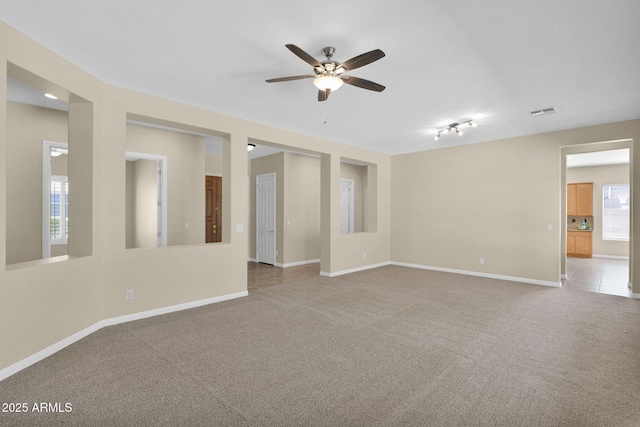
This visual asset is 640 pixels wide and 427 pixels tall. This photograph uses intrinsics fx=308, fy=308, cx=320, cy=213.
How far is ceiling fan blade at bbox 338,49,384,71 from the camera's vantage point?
92.5 inches

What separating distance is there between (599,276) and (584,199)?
12.1ft

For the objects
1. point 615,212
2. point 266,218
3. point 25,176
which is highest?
point 25,176

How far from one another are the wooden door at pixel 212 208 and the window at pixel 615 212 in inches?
424

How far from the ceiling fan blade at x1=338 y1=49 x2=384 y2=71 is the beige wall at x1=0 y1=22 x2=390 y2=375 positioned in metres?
2.48

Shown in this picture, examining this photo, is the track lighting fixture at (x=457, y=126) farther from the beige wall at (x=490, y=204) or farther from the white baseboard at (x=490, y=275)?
the white baseboard at (x=490, y=275)

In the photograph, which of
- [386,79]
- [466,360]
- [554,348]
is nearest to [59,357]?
[466,360]

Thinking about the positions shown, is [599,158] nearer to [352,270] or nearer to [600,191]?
[600,191]

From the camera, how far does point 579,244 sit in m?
8.77

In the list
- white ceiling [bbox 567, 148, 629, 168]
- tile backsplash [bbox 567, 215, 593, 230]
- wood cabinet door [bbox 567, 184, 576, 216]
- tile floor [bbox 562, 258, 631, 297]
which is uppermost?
→ white ceiling [bbox 567, 148, 629, 168]

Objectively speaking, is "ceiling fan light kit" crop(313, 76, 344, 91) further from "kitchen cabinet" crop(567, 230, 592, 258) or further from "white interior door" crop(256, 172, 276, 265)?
"kitchen cabinet" crop(567, 230, 592, 258)

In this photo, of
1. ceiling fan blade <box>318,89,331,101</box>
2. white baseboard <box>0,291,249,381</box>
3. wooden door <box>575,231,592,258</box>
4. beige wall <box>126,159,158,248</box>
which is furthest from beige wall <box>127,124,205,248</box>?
wooden door <box>575,231,592,258</box>

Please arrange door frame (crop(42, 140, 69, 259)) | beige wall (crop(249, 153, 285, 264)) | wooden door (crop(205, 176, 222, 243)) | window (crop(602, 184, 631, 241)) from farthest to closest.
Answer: window (crop(602, 184, 631, 241)) → wooden door (crop(205, 176, 222, 243)) → beige wall (crop(249, 153, 285, 264)) → door frame (crop(42, 140, 69, 259))

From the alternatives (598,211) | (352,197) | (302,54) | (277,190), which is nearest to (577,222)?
(598,211)

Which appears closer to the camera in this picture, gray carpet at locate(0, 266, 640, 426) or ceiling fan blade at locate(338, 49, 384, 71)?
gray carpet at locate(0, 266, 640, 426)
